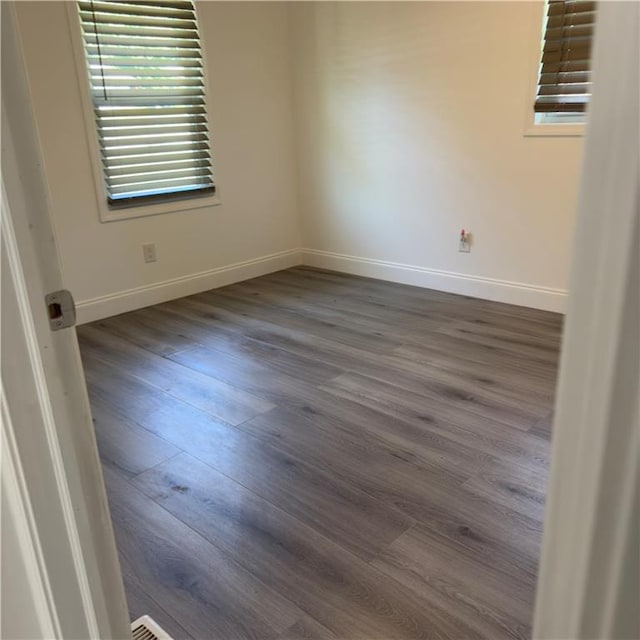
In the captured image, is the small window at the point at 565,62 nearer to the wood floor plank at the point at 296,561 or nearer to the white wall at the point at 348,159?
the white wall at the point at 348,159

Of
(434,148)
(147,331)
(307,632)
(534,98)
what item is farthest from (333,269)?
(307,632)

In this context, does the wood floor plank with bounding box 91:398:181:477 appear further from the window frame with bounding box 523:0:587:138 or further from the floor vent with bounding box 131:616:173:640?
the window frame with bounding box 523:0:587:138

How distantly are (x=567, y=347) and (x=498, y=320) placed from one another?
9.58ft

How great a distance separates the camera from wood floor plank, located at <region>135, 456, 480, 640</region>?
1.38 meters

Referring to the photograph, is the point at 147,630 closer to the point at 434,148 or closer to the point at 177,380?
the point at 177,380

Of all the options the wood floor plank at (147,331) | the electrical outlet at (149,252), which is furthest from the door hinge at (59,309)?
the electrical outlet at (149,252)

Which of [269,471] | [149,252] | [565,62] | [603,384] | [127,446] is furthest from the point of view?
[149,252]

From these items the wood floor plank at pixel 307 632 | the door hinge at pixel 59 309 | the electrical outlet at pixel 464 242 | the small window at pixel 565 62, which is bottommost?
the wood floor plank at pixel 307 632

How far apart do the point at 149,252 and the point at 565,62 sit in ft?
8.68

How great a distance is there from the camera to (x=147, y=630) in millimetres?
1354

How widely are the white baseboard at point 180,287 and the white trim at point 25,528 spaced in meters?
2.77

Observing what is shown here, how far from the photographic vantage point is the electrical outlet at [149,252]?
3725 mm

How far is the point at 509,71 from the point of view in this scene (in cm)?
321

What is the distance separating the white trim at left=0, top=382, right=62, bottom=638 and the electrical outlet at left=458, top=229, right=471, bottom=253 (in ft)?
10.6
